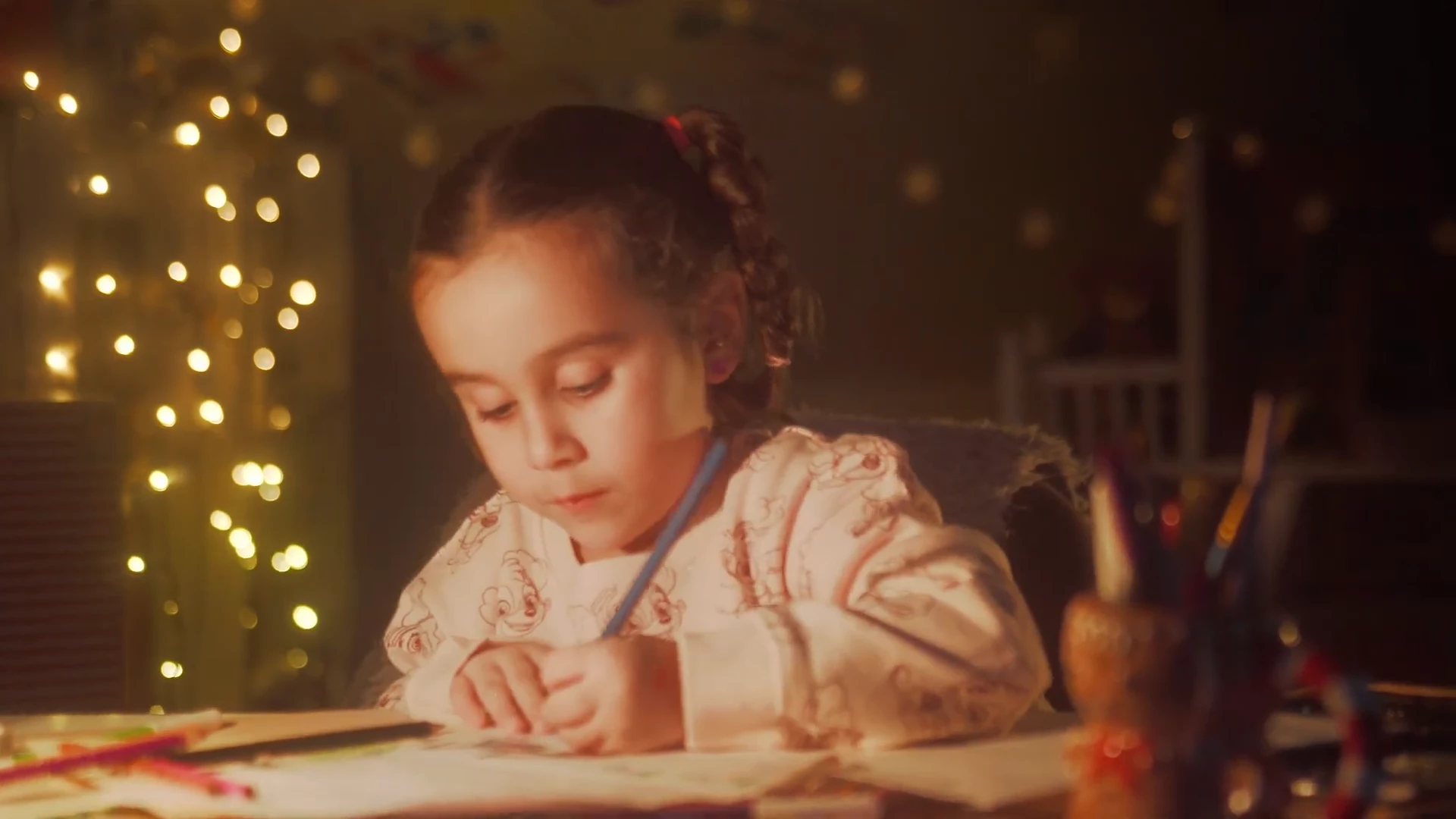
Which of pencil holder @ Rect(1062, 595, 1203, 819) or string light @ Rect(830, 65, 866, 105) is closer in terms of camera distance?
pencil holder @ Rect(1062, 595, 1203, 819)

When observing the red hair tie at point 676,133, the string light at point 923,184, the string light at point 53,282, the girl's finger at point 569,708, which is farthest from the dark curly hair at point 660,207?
the string light at point 53,282

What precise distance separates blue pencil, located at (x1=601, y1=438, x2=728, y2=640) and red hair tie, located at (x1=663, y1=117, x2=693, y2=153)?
203mm

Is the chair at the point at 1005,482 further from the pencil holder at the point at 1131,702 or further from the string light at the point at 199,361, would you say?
the string light at the point at 199,361

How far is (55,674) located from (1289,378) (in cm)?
90

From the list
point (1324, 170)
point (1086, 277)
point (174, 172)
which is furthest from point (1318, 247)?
point (174, 172)

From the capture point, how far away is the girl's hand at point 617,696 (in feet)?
2.48

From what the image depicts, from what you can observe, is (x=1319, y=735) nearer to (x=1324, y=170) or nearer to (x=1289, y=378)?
(x=1289, y=378)

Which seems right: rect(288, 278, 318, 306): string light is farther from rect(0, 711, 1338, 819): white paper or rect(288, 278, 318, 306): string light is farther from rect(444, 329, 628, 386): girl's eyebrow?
rect(0, 711, 1338, 819): white paper

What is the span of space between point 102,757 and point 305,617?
163mm

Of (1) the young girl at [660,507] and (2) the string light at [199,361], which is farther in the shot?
(2) the string light at [199,361]

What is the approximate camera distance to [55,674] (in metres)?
0.88

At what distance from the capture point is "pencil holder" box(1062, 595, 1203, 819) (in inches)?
21.3

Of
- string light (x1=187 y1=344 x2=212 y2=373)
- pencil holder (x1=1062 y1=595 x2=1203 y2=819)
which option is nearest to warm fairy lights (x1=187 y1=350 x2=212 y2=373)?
string light (x1=187 y1=344 x2=212 y2=373)

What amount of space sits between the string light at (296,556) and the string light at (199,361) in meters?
0.15
